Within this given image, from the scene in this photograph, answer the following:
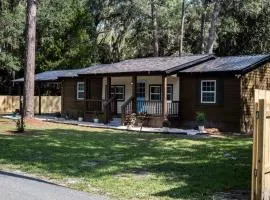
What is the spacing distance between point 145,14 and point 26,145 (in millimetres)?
32980

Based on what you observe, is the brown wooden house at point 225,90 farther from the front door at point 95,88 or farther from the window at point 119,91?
the front door at point 95,88

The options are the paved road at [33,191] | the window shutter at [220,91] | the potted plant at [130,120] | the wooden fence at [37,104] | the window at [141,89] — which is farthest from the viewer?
the wooden fence at [37,104]

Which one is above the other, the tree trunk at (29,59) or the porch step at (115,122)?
the tree trunk at (29,59)

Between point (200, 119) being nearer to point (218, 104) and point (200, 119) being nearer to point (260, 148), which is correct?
point (218, 104)

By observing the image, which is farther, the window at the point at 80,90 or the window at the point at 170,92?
the window at the point at 80,90

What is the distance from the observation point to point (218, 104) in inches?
981

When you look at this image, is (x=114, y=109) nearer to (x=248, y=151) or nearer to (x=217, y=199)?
(x=248, y=151)

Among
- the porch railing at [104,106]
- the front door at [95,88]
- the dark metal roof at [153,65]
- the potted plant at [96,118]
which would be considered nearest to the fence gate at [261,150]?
the dark metal roof at [153,65]

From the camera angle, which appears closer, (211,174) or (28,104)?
(211,174)

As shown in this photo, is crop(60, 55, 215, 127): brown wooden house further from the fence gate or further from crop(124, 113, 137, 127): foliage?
the fence gate

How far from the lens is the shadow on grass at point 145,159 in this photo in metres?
9.99

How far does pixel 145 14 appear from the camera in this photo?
155 ft

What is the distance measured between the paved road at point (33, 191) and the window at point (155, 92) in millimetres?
18967

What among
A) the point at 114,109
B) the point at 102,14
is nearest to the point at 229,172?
the point at 114,109
